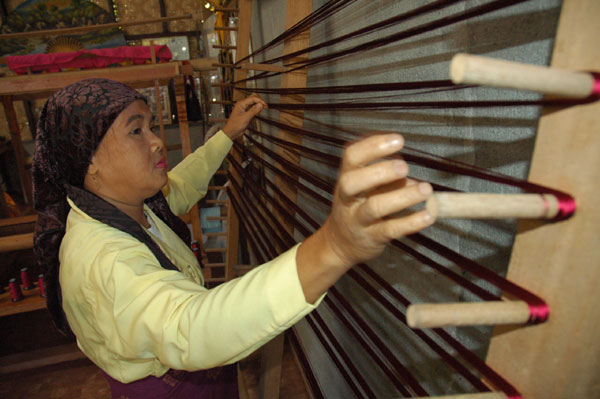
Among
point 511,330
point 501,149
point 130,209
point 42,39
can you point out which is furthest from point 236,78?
point 42,39

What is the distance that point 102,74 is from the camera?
2.49m

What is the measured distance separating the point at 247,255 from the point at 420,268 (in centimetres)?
280

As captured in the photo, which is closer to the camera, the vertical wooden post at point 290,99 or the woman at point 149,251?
the woman at point 149,251

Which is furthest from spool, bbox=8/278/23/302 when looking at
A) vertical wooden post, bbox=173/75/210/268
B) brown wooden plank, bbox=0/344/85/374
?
vertical wooden post, bbox=173/75/210/268

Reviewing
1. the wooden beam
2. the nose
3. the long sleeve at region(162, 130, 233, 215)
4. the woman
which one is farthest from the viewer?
the wooden beam

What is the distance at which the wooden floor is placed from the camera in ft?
8.21

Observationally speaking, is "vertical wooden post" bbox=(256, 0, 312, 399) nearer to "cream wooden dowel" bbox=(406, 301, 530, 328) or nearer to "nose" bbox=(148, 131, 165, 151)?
"nose" bbox=(148, 131, 165, 151)

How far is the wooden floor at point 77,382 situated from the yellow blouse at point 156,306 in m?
1.69

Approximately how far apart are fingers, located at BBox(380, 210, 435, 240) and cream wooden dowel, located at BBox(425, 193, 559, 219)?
22 millimetres

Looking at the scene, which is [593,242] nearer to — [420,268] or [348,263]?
[348,263]

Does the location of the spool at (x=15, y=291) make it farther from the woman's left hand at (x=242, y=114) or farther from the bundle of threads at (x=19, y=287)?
the woman's left hand at (x=242, y=114)

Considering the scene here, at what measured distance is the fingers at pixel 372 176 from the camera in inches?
13.8

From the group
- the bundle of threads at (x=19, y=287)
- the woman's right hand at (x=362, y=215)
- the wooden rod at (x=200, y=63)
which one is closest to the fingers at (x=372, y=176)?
the woman's right hand at (x=362, y=215)

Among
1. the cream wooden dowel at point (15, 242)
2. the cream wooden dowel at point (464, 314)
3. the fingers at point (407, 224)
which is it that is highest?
the fingers at point (407, 224)
